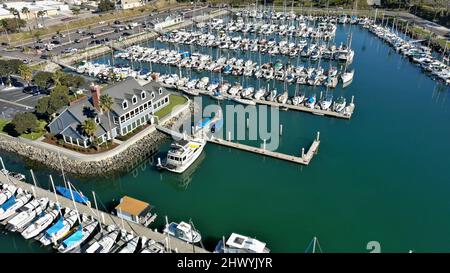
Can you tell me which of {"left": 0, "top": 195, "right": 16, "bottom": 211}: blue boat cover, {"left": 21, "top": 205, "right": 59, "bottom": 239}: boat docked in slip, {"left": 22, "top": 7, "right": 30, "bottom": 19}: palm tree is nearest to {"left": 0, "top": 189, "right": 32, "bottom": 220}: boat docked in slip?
{"left": 0, "top": 195, "right": 16, "bottom": 211}: blue boat cover

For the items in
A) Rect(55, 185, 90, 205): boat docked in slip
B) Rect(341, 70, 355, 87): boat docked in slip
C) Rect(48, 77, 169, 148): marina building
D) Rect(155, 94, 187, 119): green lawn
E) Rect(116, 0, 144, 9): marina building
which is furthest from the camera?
Rect(116, 0, 144, 9): marina building

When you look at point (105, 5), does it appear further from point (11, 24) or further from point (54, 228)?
point (54, 228)

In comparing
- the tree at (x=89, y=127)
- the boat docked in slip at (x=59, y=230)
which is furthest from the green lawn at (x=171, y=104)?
the boat docked in slip at (x=59, y=230)

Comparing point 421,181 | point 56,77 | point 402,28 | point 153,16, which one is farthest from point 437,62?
point 153,16

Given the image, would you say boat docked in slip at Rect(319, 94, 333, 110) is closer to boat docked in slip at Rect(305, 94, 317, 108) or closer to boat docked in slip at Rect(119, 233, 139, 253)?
boat docked in slip at Rect(305, 94, 317, 108)

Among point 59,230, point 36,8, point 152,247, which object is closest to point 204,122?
point 152,247

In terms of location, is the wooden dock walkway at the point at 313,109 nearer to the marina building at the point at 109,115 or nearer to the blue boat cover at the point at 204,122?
the blue boat cover at the point at 204,122

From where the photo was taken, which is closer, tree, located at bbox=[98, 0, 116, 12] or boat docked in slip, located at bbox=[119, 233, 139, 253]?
boat docked in slip, located at bbox=[119, 233, 139, 253]
